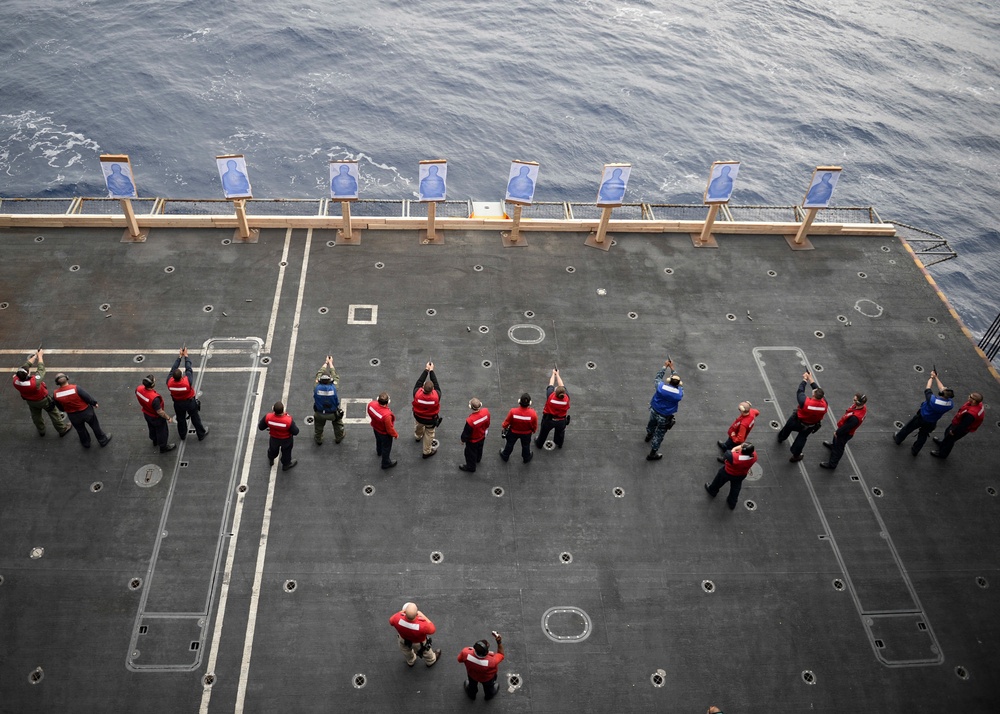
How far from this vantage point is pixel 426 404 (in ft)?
58.4

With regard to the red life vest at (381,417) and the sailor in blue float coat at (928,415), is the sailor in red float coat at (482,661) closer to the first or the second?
the red life vest at (381,417)

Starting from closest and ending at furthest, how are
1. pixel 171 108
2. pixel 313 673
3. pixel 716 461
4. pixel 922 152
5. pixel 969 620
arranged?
pixel 313 673 < pixel 969 620 < pixel 716 461 < pixel 171 108 < pixel 922 152

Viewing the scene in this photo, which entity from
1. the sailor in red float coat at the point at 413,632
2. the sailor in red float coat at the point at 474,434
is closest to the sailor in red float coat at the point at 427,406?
the sailor in red float coat at the point at 474,434

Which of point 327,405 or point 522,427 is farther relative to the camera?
point 327,405

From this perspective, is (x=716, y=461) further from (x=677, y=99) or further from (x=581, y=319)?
(x=677, y=99)

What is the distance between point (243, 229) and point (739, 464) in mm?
16470

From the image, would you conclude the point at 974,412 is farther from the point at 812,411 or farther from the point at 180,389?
the point at 180,389

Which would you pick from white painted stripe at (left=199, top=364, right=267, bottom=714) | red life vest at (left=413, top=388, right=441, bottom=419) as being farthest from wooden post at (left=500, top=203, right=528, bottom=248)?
white painted stripe at (left=199, top=364, right=267, bottom=714)

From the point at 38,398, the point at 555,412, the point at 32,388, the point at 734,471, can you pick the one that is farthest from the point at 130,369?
the point at 734,471

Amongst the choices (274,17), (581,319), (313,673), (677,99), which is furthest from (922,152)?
(313,673)

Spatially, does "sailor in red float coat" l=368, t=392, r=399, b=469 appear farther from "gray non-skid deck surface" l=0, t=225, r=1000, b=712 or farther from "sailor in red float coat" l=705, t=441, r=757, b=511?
"sailor in red float coat" l=705, t=441, r=757, b=511

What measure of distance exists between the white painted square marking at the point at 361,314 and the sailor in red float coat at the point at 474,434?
5756 mm

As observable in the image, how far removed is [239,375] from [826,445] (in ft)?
50.6

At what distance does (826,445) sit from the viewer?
2011 centimetres
